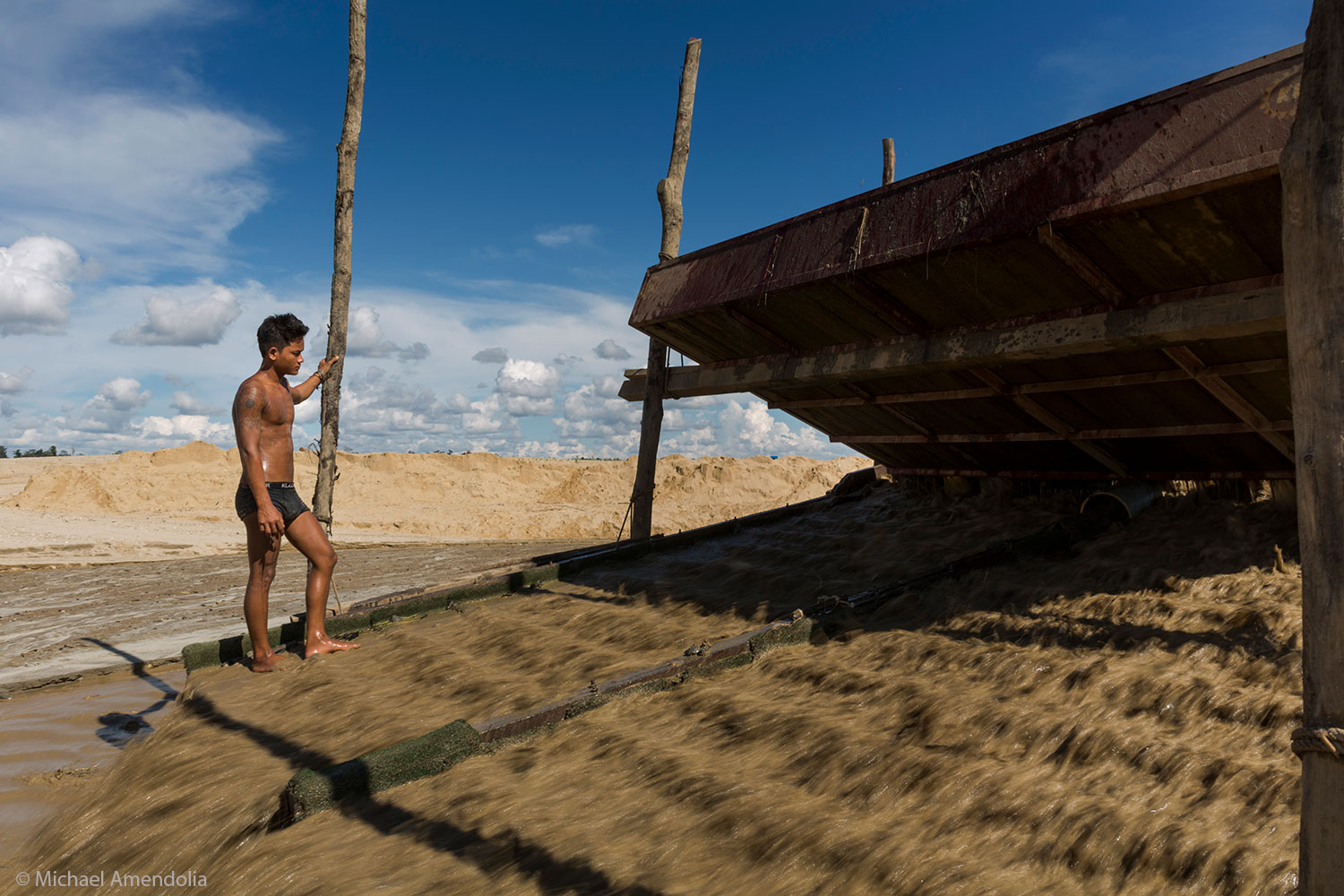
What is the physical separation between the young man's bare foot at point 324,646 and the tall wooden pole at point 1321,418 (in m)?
5.42

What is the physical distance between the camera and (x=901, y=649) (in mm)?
4184

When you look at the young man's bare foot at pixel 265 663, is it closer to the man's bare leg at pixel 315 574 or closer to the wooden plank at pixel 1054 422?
the man's bare leg at pixel 315 574

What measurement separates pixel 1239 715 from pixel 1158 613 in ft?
3.91

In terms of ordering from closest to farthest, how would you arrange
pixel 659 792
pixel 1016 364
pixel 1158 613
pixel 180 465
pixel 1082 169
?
pixel 659 792, pixel 1082 169, pixel 1158 613, pixel 1016 364, pixel 180 465

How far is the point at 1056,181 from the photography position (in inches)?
150

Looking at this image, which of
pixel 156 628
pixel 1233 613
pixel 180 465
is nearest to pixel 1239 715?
pixel 1233 613

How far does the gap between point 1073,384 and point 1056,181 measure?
1866 mm

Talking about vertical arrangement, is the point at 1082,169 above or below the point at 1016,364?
above

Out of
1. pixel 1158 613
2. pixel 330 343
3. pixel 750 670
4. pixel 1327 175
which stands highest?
pixel 330 343

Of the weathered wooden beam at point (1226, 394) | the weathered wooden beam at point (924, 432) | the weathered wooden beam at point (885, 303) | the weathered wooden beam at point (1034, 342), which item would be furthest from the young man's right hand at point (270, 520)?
the weathered wooden beam at point (1226, 394)

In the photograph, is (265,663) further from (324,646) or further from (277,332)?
(277,332)

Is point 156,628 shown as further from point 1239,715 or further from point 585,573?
point 1239,715

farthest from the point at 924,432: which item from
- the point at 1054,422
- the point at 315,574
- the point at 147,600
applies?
the point at 147,600

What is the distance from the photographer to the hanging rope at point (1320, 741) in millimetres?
1642
